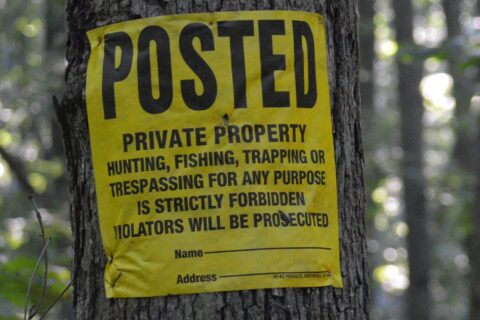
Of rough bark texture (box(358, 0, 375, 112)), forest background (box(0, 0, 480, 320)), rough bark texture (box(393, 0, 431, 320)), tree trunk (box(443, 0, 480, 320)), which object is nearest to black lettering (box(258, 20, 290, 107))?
forest background (box(0, 0, 480, 320))

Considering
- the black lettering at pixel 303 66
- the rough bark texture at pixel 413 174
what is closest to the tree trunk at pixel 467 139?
the rough bark texture at pixel 413 174

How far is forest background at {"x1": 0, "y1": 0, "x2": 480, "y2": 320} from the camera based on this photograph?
6.69 m

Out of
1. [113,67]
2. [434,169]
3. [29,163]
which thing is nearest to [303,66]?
[113,67]

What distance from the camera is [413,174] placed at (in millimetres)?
15148

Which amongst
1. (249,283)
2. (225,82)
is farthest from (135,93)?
(249,283)

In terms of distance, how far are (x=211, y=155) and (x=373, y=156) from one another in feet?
39.9

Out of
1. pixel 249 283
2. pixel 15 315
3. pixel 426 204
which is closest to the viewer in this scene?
pixel 249 283

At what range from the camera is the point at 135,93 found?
236cm

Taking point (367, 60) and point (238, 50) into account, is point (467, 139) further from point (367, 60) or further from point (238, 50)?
point (238, 50)

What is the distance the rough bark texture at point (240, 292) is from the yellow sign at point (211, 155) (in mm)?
35

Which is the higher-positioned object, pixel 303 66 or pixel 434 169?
pixel 303 66

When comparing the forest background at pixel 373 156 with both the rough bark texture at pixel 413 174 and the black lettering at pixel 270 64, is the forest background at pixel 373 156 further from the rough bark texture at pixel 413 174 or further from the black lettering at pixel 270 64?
the black lettering at pixel 270 64

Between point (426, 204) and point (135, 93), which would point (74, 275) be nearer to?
point (135, 93)

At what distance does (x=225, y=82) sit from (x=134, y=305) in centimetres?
62
